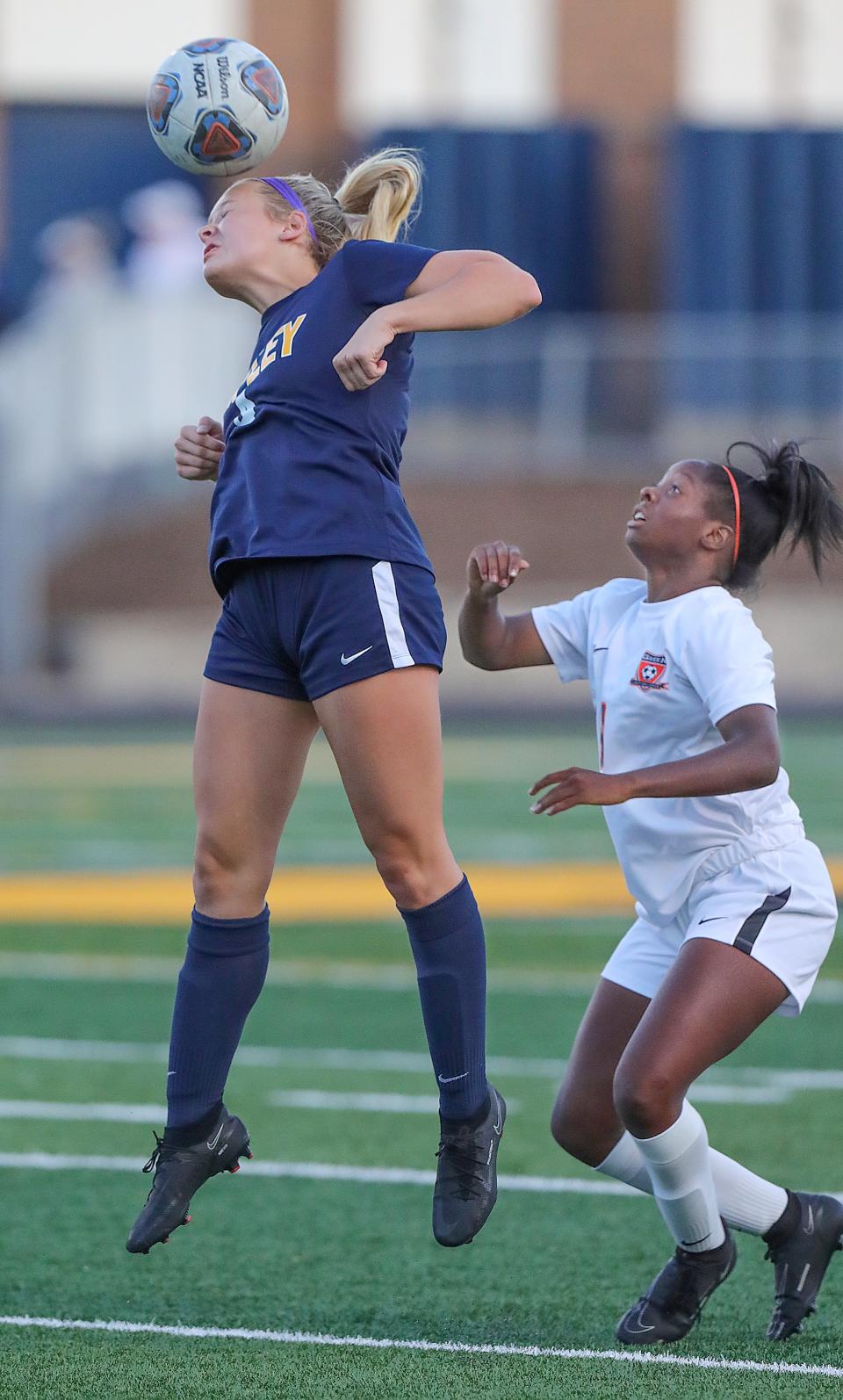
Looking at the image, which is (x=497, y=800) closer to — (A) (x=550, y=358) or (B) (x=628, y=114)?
(A) (x=550, y=358)

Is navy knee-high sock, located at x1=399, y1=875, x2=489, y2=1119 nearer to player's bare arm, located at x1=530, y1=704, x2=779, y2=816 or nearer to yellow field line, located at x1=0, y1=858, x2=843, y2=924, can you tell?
player's bare arm, located at x1=530, y1=704, x2=779, y2=816

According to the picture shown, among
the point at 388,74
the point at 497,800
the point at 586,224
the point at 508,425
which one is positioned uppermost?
the point at 388,74

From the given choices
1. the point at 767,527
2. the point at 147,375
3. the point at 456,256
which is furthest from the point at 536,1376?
the point at 147,375

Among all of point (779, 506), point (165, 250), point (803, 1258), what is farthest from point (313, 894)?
point (165, 250)

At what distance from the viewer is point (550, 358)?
21.2 meters

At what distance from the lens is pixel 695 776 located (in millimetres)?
3850

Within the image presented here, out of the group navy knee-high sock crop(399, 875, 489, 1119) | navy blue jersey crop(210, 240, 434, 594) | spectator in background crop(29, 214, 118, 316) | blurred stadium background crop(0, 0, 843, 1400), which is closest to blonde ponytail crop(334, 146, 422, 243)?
navy blue jersey crop(210, 240, 434, 594)

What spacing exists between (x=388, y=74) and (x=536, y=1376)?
2306 cm

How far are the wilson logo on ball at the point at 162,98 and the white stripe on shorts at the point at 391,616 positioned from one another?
1042 millimetres

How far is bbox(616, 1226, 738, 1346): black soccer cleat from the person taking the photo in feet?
13.8

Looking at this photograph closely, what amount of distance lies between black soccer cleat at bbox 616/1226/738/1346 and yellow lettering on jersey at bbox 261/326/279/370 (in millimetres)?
1981

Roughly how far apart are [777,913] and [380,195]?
1654mm

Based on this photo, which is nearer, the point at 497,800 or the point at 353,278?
the point at 353,278

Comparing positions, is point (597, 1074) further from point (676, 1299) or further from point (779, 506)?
point (779, 506)
